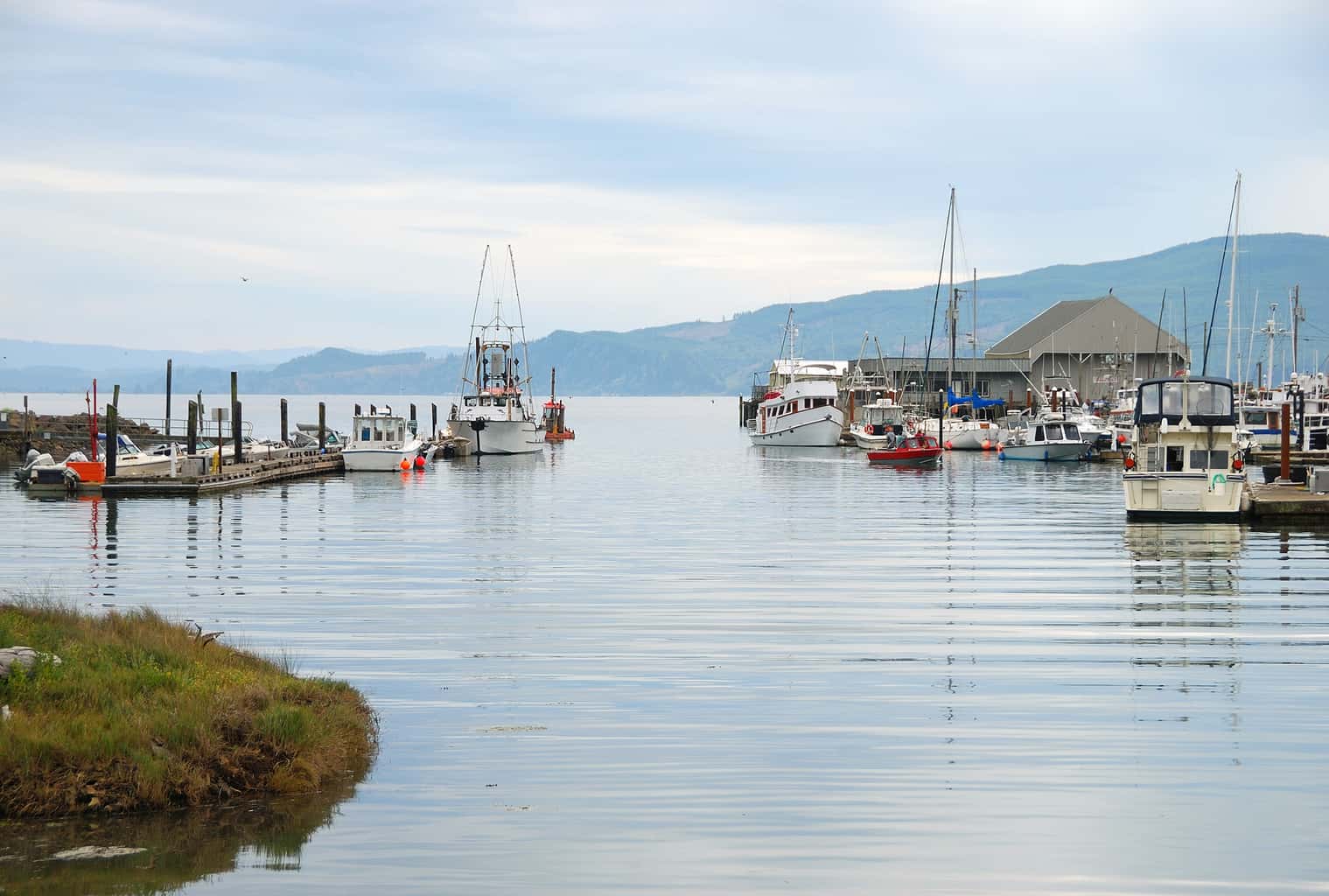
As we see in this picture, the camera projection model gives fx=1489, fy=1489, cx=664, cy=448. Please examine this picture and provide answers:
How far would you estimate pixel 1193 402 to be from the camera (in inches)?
1492

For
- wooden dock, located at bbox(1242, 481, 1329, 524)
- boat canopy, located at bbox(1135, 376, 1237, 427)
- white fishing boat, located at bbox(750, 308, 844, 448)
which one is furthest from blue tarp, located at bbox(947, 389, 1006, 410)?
boat canopy, located at bbox(1135, 376, 1237, 427)

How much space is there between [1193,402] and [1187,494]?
113 inches

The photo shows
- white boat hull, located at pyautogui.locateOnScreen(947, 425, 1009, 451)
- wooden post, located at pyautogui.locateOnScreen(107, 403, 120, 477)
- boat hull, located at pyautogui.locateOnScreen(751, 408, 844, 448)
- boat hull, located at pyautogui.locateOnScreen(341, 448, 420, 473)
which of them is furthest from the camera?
boat hull, located at pyautogui.locateOnScreen(751, 408, 844, 448)

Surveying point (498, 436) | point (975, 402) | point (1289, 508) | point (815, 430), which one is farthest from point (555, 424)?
point (1289, 508)

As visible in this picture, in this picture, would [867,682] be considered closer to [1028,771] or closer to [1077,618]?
[1028,771]

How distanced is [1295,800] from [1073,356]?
128468 mm

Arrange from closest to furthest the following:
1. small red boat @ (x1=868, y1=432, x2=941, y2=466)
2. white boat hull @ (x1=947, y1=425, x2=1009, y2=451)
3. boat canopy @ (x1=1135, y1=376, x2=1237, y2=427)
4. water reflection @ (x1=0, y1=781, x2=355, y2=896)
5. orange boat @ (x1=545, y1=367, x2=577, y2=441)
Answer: water reflection @ (x1=0, y1=781, x2=355, y2=896) < boat canopy @ (x1=1135, y1=376, x2=1237, y2=427) < small red boat @ (x1=868, y1=432, x2=941, y2=466) < white boat hull @ (x1=947, y1=425, x2=1009, y2=451) < orange boat @ (x1=545, y1=367, x2=577, y2=441)

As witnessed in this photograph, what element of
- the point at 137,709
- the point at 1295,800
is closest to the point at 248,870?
the point at 137,709

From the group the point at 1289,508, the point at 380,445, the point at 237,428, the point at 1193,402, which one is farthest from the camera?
the point at 380,445

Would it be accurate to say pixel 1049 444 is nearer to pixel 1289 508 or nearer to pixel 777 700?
pixel 1289 508

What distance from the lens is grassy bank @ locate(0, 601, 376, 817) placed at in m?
11.8

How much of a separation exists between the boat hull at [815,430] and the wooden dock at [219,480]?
130 feet

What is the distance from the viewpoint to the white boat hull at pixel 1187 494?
128ft

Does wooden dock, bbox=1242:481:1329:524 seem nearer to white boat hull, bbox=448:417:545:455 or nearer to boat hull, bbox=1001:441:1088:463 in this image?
boat hull, bbox=1001:441:1088:463
